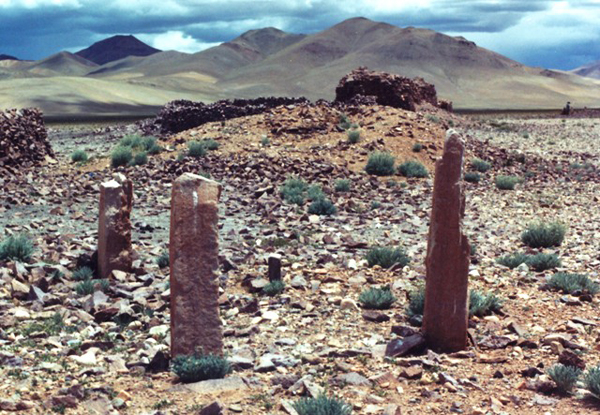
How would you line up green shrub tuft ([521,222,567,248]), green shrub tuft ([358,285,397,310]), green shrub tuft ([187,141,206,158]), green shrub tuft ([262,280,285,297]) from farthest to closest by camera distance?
green shrub tuft ([187,141,206,158]) < green shrub tuft ([521,222,567,248]) < green shrub tuft ([262,280,285,297]) < green shrub tuft ([358,285,397,310])

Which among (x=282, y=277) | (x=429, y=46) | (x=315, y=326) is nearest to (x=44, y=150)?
(x=282, y=277)

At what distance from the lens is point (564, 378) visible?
6137mm

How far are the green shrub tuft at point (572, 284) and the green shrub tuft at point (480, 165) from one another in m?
13.0

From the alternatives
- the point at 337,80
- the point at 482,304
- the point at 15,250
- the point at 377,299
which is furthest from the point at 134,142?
the point at 337,80

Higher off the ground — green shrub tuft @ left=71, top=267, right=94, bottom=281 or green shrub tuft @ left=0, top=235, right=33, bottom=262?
green shrub tuft @ left=0, top=235, right=33, bottom=262

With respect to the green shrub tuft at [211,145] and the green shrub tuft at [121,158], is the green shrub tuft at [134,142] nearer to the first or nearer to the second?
the green shrub tuft at [121,158]

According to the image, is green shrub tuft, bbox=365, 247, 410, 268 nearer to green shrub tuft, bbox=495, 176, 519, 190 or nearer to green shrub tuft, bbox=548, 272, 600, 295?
green shrub tuft, bbox=548, 272, 600, 295

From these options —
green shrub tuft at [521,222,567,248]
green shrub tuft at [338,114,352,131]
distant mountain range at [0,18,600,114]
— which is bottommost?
green shrub tuft at [521,222,567,248]

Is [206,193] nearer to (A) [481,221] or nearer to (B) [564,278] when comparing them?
(B) [564,278]

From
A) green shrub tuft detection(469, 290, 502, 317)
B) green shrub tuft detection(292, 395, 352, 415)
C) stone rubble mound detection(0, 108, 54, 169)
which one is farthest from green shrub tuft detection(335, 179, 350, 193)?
green shrub tuft detection(292, 395, 352, 415)

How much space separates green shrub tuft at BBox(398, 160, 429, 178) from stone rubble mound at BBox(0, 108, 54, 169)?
1108 centimetres

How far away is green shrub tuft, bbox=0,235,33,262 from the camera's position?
1043cm

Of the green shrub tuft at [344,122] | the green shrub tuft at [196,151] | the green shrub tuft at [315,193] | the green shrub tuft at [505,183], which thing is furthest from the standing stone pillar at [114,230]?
the green shrub tuft at [344,122]

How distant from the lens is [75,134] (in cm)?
4434
